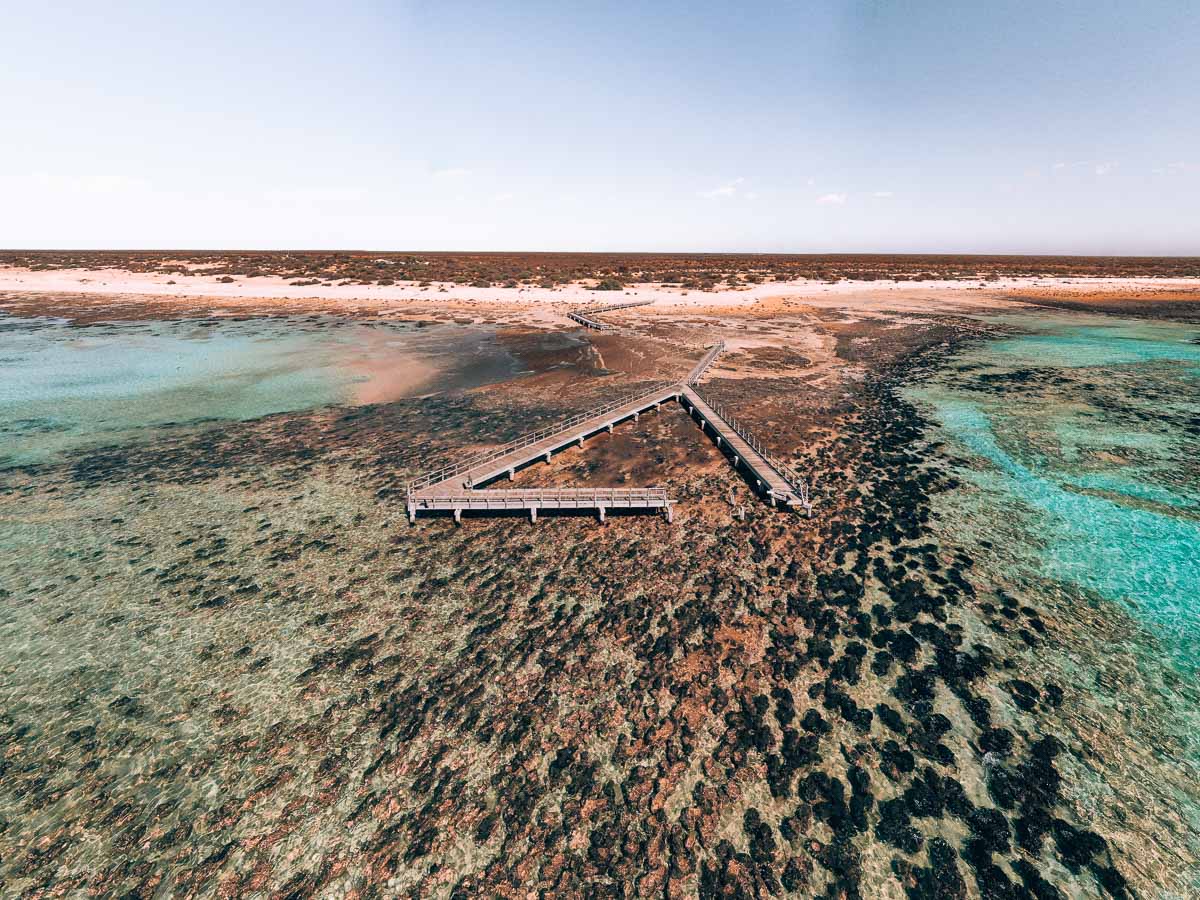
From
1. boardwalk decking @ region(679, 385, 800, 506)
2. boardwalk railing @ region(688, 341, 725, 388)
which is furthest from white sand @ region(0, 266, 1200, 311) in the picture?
boardwalk decking @ region(679, 385, 800, 506)

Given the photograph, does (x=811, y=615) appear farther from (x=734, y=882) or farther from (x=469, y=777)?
(x=469, y=777)

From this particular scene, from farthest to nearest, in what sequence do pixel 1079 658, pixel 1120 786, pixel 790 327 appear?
pixel 790 327, pixel 1079 658, pixel 1120 786

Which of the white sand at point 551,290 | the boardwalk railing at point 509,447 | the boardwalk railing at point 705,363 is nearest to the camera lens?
the boardwalk railing at point 509,447

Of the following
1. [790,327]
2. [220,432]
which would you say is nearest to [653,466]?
[220,432]

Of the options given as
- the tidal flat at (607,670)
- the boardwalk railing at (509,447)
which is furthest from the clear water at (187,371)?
the boardwalk railing at (509,447)

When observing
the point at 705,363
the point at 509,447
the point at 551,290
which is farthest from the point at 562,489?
the point at 551,290

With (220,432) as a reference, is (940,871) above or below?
below

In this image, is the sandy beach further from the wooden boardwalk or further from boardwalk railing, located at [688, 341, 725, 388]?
the wooden boardwalk

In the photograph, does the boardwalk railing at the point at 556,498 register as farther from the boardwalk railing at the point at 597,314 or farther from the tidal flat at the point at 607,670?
→ the boardwalk railing at the point at 597,314
